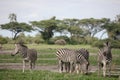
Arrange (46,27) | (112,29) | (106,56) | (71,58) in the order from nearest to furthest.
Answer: (106,56) < (71,58) < (112,29) < (46,27)

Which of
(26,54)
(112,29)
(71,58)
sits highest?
(112,29)

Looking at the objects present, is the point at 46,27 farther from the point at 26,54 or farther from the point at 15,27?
the point at 26,54

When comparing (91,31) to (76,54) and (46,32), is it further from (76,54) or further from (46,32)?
(76,54)

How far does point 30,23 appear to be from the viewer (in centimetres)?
8362

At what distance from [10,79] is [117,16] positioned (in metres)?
72.5

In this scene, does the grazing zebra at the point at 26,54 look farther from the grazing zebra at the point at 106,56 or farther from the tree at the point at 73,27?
the tree at the point at 73,27

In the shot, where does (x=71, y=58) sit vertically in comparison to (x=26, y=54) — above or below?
below

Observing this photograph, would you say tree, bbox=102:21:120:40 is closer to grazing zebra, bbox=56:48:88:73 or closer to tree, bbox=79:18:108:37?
tree, bbox=79:18:108:37

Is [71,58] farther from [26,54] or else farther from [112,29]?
[112,29]

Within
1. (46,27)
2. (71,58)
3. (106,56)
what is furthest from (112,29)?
(106,56)

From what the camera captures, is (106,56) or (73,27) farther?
(73,27)

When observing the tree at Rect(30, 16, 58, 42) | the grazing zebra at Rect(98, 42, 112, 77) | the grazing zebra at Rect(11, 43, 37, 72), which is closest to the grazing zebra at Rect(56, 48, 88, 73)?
the grazing zebra at Rect(98, 42, 112, 77)

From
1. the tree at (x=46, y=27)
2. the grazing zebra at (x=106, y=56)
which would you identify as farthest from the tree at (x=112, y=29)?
the grazing zebra at (x=106, y=56)

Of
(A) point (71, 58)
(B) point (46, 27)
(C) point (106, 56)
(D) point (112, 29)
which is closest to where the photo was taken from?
(C) point (106, 56)
